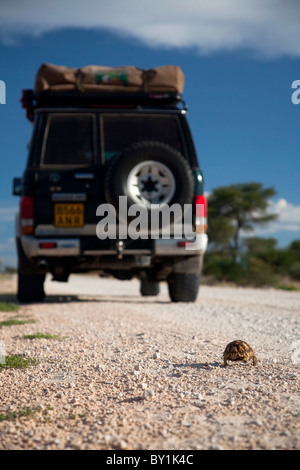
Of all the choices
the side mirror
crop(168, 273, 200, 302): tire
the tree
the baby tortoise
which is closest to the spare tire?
crop(168, 273, 200, 302): tire

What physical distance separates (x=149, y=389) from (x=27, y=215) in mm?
4511

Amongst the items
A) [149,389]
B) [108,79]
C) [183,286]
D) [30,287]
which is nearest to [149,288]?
[183,286]

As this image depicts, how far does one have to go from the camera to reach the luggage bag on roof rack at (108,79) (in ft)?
24.6

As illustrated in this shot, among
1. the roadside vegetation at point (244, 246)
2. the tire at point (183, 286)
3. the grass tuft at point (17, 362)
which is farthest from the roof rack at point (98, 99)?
the roadside vegetation at point (244, 246)

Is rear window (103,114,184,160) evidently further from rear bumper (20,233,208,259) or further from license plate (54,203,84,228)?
rear bumper (20,233,208,259)

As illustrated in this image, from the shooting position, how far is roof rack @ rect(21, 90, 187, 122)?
7.42m

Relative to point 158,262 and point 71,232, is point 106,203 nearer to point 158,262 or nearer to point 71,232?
point 71,232

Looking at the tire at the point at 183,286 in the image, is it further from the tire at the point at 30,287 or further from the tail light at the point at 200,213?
the tire at the point at 30,287

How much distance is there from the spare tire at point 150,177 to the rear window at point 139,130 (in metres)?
0.49

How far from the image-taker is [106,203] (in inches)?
279

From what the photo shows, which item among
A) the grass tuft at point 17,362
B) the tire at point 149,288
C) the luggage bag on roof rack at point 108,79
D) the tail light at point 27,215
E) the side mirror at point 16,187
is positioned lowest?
the tire at point 149,288

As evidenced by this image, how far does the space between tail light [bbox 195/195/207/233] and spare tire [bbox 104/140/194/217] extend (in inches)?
9.4
